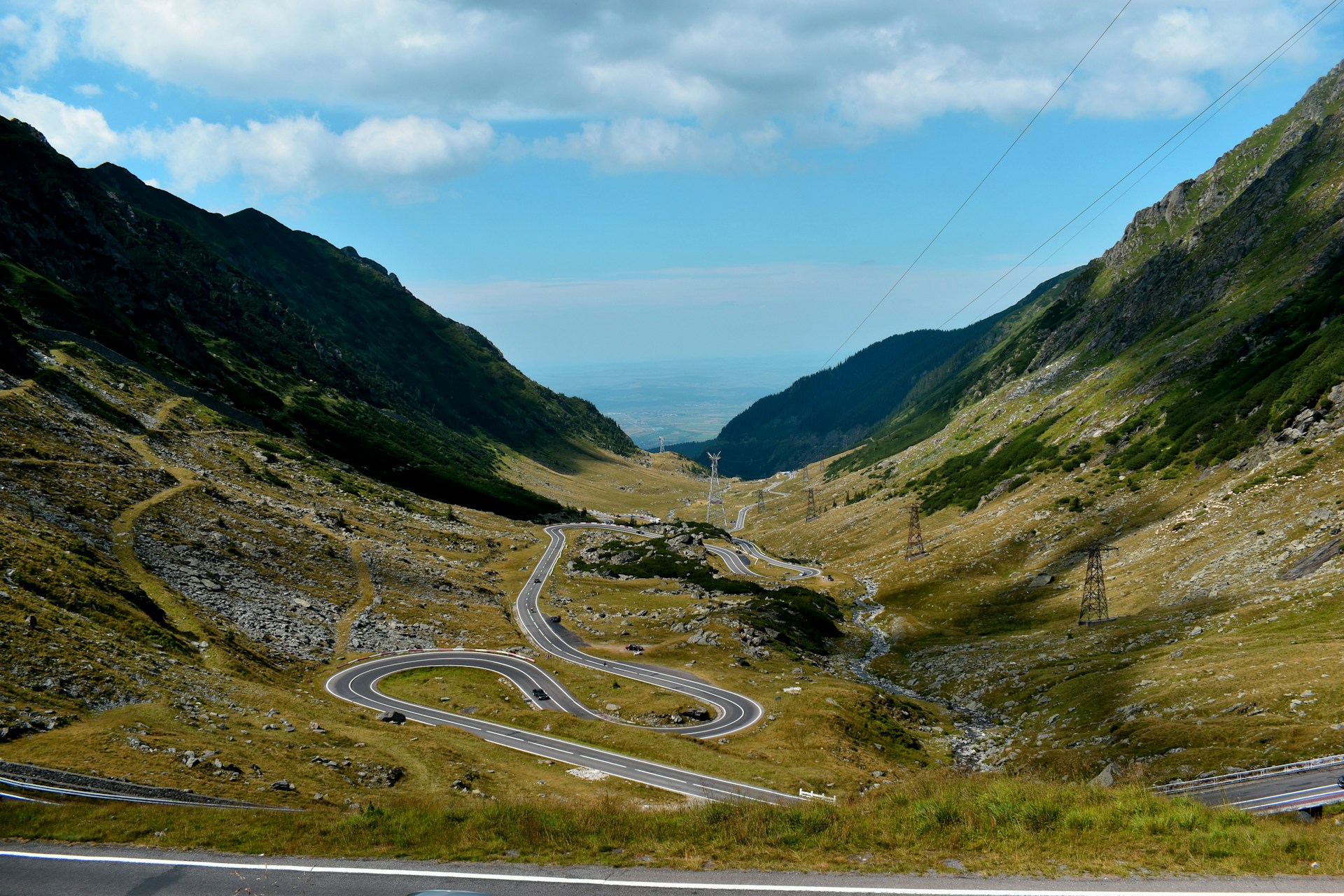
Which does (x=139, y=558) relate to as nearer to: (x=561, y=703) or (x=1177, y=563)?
(x=561, y=703)

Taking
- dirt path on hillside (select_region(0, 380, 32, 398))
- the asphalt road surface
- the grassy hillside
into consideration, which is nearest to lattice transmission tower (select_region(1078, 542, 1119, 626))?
the grassy hillside

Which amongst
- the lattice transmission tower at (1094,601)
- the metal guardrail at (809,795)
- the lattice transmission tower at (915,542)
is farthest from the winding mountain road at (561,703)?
the lattice transmission tower at (915,542)

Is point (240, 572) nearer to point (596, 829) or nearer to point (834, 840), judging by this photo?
point (596, 829)

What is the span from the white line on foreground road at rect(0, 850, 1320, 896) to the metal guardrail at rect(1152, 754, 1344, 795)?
90.9 ft

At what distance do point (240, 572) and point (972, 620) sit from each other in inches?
4481

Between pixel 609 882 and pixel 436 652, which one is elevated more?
pixel 609 882

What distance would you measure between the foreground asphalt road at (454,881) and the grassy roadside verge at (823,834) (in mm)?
503

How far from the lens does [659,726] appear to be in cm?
7888

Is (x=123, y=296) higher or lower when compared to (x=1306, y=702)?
higher

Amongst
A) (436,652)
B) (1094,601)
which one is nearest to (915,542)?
(1094,601)

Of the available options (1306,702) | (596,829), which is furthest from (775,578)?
(596,829)

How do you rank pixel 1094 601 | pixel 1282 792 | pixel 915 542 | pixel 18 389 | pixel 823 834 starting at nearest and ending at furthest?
pixel 823 834 < pixel 1282 792 < pixel 18 389 < pixel 1094 601 < pixel 915 542

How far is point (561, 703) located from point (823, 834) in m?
63.9

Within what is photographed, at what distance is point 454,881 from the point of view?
2247 cm
